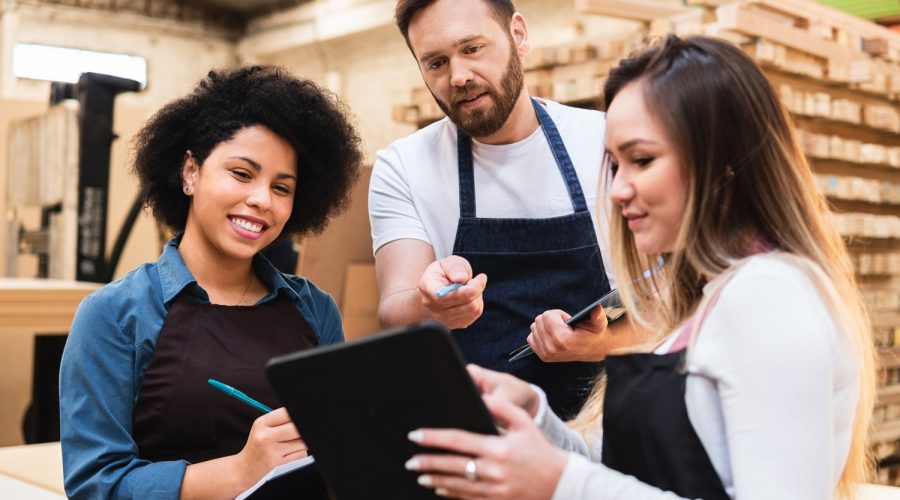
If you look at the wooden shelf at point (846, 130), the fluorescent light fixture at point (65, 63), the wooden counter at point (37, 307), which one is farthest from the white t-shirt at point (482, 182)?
the fluorescent light fixture at point (65, 63)

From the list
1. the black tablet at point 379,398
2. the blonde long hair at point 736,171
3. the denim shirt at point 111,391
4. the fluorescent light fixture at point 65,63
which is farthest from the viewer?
the fluorescent light fixture at point 65,63

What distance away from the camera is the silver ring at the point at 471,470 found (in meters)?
0.95

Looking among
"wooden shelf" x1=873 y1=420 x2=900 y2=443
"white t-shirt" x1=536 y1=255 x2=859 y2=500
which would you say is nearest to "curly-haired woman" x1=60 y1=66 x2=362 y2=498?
"white t-shirt" x1=536 y1=255 x2=859 y2=500

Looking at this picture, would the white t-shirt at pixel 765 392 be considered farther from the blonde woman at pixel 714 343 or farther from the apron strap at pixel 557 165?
the apron strap at pixel 557 165

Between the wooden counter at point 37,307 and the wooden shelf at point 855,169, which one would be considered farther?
the wooden shelf at point 855,169

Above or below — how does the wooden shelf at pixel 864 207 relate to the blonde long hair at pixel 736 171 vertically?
above

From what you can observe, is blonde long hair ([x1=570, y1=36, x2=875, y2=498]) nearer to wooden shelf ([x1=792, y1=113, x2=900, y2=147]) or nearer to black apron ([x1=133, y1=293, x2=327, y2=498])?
black apron ([x1=133, y1=293, x2=327, y2=498])

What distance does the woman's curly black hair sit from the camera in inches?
65.9

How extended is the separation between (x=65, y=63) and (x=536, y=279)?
9.75m

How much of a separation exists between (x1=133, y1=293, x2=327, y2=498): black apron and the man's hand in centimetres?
31

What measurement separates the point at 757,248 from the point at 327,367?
53cm

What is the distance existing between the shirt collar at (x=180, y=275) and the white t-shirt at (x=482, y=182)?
0.47m

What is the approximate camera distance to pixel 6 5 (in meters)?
9.78

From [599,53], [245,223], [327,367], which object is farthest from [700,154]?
[599,53]
